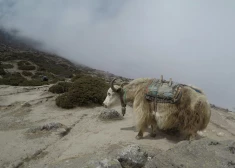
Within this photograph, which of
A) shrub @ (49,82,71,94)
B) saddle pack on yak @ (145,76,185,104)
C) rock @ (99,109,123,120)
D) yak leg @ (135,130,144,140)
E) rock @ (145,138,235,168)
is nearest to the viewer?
rock @ (145,138,235,168)

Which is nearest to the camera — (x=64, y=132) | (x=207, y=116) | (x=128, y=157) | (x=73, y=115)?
(x=128, y=157)

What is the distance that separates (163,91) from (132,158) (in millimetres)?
2447

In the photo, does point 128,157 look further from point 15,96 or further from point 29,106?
point 15,96

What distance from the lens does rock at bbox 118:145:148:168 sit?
4453 millimetres

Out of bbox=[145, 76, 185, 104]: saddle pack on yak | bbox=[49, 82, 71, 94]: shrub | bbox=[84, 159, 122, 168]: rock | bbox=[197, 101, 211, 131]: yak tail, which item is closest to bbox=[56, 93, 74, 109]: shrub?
bbox=[49, 82, 71, 94]: shrub

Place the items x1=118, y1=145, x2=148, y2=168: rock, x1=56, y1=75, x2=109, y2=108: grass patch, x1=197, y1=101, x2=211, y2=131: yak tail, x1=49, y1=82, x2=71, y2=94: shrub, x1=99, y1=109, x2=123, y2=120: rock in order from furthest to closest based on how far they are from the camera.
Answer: x1=49, y1=82, x2=71, y2=94: shrub → x1=56, y1=75, x2=109, y2=108: grass patch → x1=99, y1=109, x2=123, y2=120: rock → x1=197, y1=101, x2=211, y2=131: yak tail → x1=118, y1=145, x2=148, y2=168: rock

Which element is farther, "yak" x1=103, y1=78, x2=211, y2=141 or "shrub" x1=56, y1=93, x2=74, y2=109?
Answer: "shrub" x1=56, y1=93, x2=74, y2=109

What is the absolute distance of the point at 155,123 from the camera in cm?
673

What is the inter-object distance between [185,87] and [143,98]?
1262 millimetres

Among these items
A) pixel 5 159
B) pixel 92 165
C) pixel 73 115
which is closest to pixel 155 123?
pixel 92 165

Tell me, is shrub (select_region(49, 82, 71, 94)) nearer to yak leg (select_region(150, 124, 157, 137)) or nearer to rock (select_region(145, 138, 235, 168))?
yak leg (select_region(150, 124, 157, 137))

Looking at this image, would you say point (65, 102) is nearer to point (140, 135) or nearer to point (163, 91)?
point (140, 135)

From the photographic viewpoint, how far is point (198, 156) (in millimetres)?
4023

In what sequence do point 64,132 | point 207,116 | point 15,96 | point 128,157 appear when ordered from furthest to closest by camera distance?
point 15,96, point 64,132, point 207,116, point 128,157
